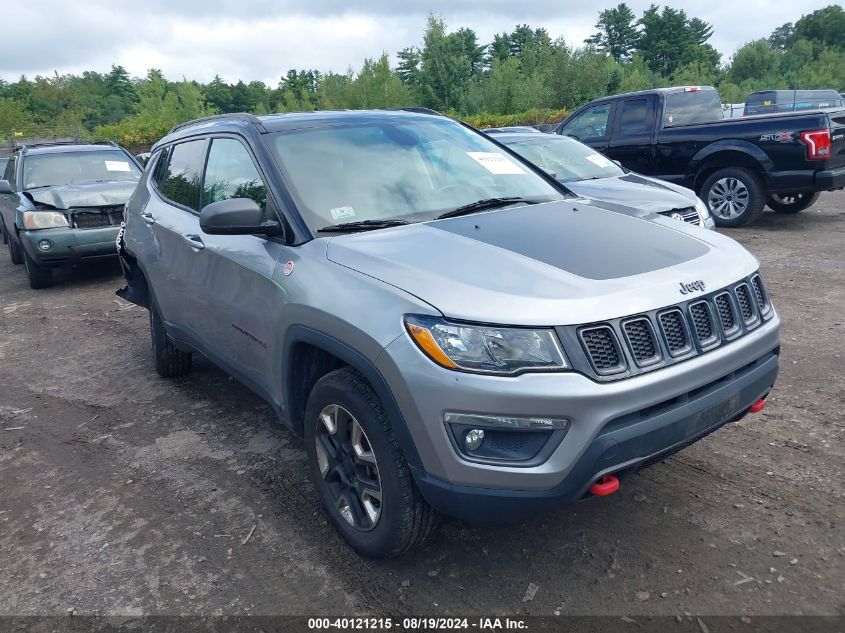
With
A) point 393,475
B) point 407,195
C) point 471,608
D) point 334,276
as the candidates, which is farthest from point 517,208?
point 471,608

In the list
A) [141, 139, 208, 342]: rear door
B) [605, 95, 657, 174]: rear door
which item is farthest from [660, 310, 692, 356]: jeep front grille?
[605, 95, 657, 174]: rear door

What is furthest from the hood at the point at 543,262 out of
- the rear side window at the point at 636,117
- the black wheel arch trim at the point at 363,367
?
the rear side window at the point at 636,117

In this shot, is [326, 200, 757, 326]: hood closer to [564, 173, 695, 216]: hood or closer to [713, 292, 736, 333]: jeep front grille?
[713, 292, 736, 333]: jeep front grille

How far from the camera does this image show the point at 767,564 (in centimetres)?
272

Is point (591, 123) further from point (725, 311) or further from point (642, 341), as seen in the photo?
point (642, 341)

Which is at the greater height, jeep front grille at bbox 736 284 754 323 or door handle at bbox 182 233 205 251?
door handle at bbox 182 233 205 251

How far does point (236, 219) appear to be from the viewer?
308cm

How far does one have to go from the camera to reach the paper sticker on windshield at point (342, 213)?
319cm

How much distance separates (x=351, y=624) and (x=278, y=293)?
4.55 feet

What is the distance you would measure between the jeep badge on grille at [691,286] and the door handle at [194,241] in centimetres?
251

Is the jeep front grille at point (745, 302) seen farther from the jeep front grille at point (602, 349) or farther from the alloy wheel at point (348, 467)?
the alloy wheel at point (348, 467)

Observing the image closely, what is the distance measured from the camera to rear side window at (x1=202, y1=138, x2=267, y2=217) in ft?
11.4

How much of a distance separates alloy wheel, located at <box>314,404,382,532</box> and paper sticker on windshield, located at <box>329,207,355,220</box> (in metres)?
0.87

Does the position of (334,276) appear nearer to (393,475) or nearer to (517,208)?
(393,475)
